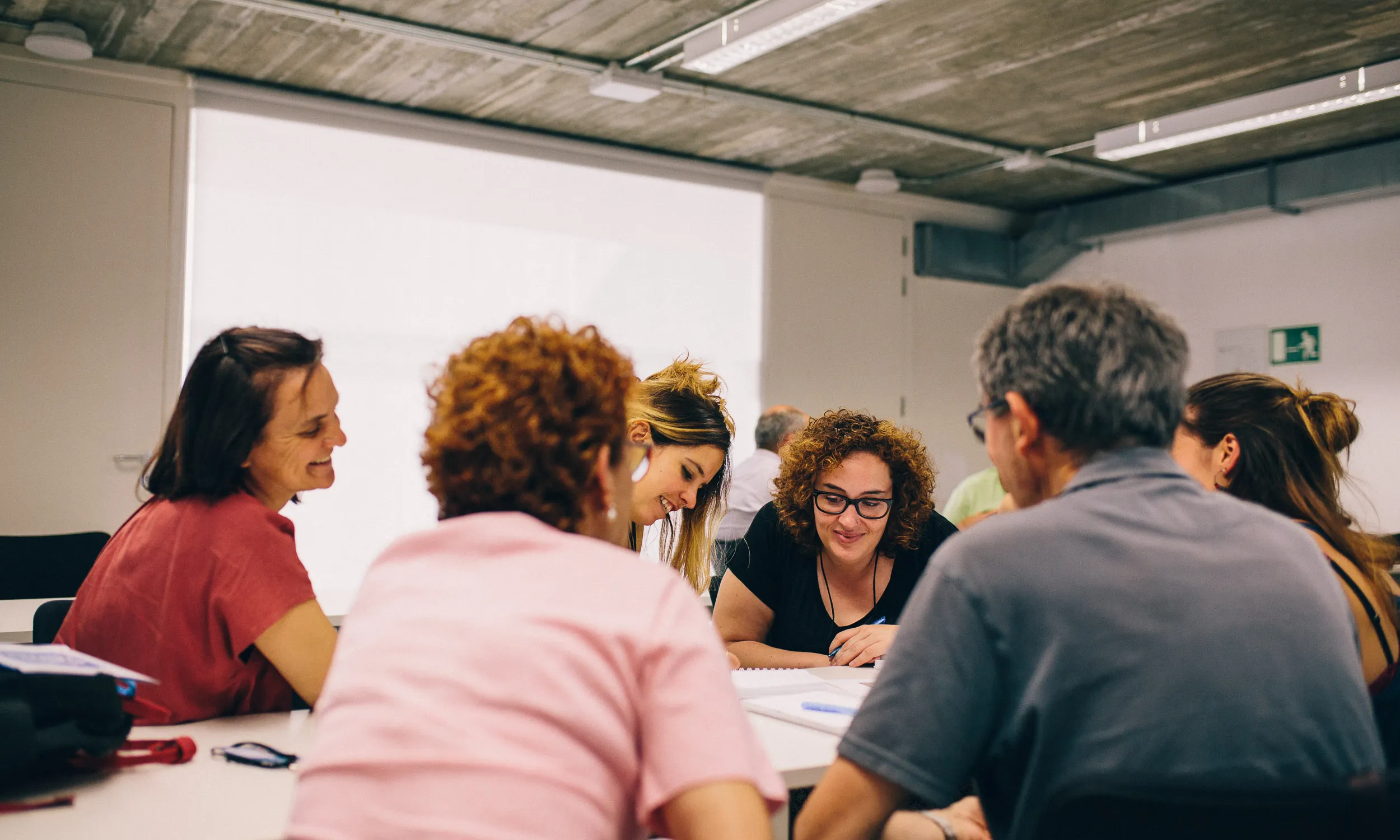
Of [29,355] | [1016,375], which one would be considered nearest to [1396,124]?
[1016,375]

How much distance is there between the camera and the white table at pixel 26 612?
298 cm

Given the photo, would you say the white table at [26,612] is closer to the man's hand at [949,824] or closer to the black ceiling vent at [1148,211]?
the man's hand at [949,824]

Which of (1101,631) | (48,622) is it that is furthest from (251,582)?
(1101,631)

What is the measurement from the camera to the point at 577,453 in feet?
3.53

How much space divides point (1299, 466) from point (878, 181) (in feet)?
16.0

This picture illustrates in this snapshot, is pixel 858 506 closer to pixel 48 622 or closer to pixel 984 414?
pixel 984 414

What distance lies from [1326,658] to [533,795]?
0.80 metres

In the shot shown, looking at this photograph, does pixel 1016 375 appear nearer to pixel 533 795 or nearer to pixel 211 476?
pixel 533 795

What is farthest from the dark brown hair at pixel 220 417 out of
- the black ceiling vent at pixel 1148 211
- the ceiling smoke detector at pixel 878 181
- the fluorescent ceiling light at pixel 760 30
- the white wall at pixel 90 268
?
the black ceiling vent at pixel 1148 211

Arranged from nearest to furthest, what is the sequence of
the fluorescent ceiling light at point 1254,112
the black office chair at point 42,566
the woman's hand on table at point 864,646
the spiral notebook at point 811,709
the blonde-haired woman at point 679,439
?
the spiral notebook at point 811,709 → the woman's hand on table at point 864,646 → the blonde-haired woman at point 679,439 → the black office chair at point 42,566 → the fluorescent ceiling light at point 1254,112

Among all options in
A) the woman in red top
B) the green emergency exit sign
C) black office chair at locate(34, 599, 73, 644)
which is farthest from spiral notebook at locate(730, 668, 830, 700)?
the green emergency exit sign

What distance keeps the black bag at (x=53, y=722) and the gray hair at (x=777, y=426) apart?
390cm

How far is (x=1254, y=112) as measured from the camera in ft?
16.8

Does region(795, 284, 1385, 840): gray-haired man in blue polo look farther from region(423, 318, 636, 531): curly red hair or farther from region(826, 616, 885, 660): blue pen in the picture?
region(826, 616, 885, 660): blue pen
